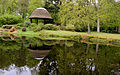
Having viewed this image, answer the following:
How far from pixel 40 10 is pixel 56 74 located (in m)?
29.2

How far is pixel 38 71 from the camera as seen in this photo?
590cm

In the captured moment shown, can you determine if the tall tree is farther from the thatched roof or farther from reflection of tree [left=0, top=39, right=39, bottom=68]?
reflection of tree [left=0, top=39, right=39, bottom=68]

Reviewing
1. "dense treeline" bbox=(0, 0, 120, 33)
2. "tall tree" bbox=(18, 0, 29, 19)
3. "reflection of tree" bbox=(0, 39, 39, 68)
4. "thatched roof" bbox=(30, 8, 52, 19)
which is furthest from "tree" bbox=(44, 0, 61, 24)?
"reflection of tree" bbox=(0, 39, 39, 68)

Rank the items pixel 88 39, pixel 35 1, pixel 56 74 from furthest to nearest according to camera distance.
Answer: pixel 35 1
pixel 88 39
pixel 56 74

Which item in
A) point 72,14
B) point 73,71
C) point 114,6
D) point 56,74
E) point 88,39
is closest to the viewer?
point 56,74

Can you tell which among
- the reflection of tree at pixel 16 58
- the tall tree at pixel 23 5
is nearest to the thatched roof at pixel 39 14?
the tall tree at pixel 23 5

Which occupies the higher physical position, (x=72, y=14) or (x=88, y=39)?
(x=72, y=14)

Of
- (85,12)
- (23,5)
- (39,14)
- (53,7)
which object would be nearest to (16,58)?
(85,12)

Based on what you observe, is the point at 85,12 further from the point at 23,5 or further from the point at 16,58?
the point at 23,5

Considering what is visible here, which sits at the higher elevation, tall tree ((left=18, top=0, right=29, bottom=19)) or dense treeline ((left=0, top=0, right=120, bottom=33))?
tall tree ((left=18, top=0, right=29, bottom=19))

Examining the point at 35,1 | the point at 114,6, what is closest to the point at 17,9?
the point at 35,1

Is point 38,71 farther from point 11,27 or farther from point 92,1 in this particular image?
point 11,27

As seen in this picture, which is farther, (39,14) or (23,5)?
(23,5)

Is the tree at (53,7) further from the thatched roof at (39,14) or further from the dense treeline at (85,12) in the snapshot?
the thatched roof at (39,14)
